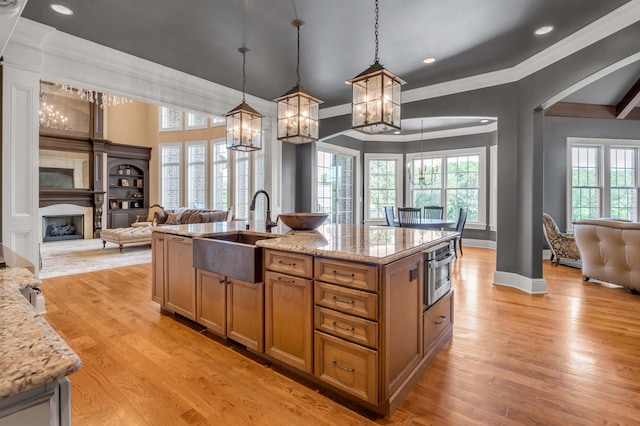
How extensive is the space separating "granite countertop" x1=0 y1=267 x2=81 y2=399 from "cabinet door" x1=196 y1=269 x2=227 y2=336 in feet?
5.83

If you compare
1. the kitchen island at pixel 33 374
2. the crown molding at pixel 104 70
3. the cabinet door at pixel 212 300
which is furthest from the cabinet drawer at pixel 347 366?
the crown molding at pixel 104 70

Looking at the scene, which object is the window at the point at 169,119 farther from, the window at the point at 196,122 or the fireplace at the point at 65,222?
the fireplace at the point at 65,222

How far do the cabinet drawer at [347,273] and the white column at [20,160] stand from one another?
3.28 m

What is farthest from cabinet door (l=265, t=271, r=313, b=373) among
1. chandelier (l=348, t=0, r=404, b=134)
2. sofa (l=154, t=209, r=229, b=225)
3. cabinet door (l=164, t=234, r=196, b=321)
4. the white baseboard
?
sofa (l=154, t=209, r=229, b=225)

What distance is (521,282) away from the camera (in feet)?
14.0

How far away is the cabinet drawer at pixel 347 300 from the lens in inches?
68.4

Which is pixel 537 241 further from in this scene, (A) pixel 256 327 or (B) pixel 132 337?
(B) pixel 132 337

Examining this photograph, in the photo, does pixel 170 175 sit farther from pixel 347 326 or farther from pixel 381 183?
pixel 347 326

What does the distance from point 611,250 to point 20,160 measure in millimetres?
7161

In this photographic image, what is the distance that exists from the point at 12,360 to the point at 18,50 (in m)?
4.14

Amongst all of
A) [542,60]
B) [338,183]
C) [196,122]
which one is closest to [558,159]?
[542,60]

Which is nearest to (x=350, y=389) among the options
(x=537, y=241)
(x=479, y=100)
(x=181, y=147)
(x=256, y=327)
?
(x=256, y=327)

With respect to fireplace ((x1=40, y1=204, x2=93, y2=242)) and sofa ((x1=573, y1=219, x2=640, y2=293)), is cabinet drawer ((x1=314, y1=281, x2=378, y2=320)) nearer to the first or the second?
sofa ((x1=573, y1=219, x2=640, y2=293))

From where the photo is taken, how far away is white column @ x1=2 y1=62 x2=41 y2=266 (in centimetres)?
319
